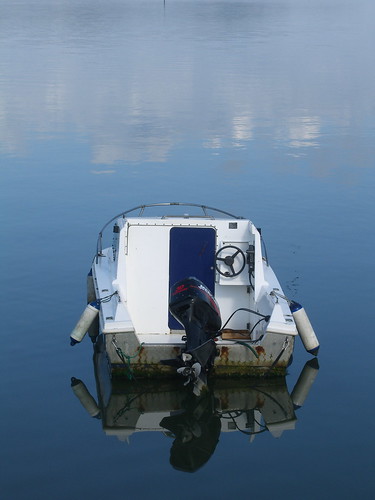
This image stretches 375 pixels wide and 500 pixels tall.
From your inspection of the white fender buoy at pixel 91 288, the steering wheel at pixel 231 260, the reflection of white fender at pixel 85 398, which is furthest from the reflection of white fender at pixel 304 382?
the white fender buoy at pixel 91 288

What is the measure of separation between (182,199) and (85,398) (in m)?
9.46

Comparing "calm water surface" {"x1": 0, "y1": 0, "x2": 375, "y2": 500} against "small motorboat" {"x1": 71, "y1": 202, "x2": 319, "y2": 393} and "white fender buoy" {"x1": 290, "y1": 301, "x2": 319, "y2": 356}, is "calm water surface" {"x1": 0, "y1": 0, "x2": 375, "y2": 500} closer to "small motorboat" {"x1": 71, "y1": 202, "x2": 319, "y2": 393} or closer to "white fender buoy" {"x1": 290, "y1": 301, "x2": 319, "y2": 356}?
"white fender buoy" {"x1": 290, "y1": 301, "x2": 319, "y2": 356}

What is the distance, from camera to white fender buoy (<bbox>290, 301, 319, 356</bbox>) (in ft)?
40.9

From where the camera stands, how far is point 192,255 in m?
13.1

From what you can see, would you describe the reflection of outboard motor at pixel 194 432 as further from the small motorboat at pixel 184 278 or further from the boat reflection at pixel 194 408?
the small motorboat at pixel 184 278

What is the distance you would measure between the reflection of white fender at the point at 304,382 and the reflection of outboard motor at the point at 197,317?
4.02 feet

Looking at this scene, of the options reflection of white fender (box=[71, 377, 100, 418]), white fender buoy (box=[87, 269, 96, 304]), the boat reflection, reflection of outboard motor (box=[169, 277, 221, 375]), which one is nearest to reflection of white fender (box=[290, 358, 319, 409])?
the boat reflection

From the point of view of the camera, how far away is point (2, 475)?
966cm

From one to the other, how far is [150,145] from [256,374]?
15.2 meters

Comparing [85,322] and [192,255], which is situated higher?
[192,255]

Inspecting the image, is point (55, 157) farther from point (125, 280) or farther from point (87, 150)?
point (125, 280)

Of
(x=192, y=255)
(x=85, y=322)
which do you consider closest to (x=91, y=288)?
(x=85, y=322)

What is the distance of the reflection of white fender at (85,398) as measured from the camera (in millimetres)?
11453

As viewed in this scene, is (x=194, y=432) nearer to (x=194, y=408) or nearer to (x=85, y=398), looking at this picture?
(x=194, y=408)
